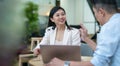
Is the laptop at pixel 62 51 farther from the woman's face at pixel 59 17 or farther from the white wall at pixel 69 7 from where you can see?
the white wall at pixel 69 7

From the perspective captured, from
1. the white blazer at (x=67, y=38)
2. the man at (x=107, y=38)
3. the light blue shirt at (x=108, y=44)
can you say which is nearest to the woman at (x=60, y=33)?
the white blazer at (x=67, y=38)

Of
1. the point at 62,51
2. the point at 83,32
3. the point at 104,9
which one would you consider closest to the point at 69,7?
the point at 83,32

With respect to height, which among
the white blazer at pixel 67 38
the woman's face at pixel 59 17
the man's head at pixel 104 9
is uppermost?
the man's head at pixel 104 9

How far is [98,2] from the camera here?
1.15m

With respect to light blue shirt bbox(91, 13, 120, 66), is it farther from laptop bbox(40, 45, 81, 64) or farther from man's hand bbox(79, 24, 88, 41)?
man's hand bbox(79, 24, 88, 41)

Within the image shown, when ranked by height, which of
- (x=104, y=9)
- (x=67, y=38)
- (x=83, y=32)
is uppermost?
(x=104, y=9)

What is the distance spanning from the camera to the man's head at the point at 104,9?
3.60ft

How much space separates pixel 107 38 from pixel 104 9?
18 cm

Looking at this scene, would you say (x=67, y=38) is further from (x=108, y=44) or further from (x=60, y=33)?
(x=108, y=44)

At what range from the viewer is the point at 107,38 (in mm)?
1012

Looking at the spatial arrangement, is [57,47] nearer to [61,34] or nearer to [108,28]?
[108,28]

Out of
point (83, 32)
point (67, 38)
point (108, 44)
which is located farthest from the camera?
point (67, 38)

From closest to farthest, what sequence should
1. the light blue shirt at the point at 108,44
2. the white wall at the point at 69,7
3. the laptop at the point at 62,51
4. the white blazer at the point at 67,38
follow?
the light blue shirt at the point at 108,44, the laptop at the point at 62,51, the white blazer at the point at 67,38, the white wall at the point at 69,7

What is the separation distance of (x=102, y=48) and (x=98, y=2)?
10.8 inches
